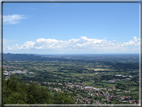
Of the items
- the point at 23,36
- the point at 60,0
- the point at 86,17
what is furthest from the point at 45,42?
the point at 60,0

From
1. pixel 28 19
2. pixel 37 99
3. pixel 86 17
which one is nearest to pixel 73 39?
pixel 86 17

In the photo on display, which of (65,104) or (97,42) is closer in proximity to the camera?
(65,104)

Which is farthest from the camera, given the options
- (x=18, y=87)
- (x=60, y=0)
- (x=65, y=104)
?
(x=18, y=87)

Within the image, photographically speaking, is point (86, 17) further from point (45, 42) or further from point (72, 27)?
point (45, 42)

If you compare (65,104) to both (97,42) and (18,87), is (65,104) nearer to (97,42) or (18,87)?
(18,87)

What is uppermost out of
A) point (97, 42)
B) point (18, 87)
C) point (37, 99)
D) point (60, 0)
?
point (60, 0)

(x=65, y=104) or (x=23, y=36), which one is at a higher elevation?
(x=23, y=36)

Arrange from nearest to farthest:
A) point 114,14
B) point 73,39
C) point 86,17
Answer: point 114,14 < point 86,17 < point 73,39
